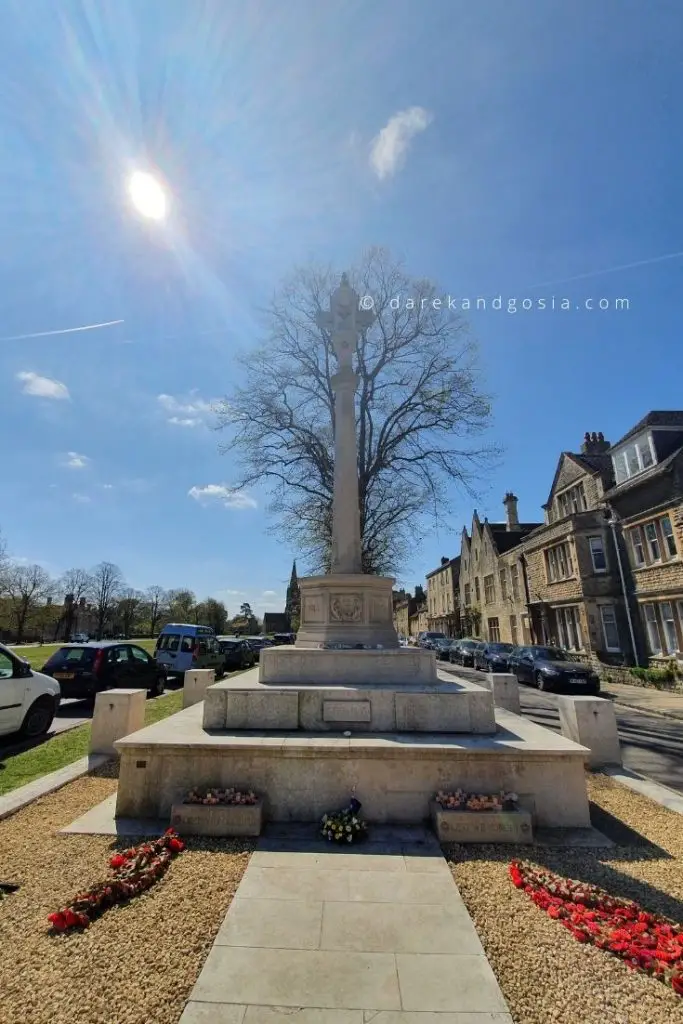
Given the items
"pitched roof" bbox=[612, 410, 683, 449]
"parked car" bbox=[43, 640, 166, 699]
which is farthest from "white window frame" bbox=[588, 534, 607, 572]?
"parked car" bbox=[43, 640, 166, 699]

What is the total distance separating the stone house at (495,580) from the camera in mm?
31828

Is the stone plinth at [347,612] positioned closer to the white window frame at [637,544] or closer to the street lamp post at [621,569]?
the white window frame at [637,544]

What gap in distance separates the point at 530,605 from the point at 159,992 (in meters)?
29.5

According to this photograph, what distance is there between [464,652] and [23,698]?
24722mm

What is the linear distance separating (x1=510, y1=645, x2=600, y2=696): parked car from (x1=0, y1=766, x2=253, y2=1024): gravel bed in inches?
589

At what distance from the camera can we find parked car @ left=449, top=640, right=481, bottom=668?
27778mm

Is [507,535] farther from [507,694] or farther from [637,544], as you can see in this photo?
[507,694]

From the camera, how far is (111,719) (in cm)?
783

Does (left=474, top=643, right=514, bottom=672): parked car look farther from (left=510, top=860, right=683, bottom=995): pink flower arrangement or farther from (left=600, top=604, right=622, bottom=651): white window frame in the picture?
(left=510, top=860, right=683, bottom=995): pink flower arrangement

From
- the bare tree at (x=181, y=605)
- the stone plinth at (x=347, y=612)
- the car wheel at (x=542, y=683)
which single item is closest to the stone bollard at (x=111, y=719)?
the stone plinth at (x=347, y=612)

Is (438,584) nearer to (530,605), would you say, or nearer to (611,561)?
(530,605)

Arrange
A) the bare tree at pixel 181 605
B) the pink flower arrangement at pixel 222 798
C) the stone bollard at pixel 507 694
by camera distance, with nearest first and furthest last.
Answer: the pink flower arrangement at pixel 222 798 → the stone bollard at pixel 507 694 → the bare tree at pixel 181 605

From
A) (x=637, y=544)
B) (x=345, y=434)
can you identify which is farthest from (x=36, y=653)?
(x=637, y=544)

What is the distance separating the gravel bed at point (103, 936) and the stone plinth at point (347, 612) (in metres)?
3.75
